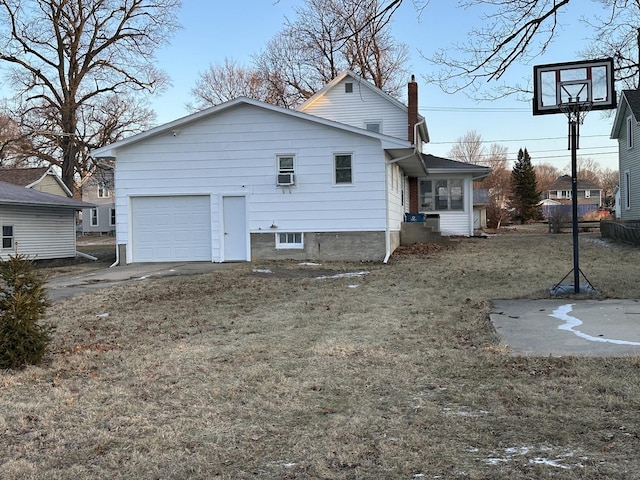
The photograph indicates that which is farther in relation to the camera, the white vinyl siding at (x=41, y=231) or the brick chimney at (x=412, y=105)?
the brick chimney at (x=412, y=105)

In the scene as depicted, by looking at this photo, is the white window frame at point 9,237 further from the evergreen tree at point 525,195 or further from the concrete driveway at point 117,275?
the evergreen tree at point 525,195

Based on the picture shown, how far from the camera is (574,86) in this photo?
957cm

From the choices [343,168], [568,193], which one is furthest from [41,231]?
[568,193]

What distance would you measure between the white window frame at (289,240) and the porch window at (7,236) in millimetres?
10397

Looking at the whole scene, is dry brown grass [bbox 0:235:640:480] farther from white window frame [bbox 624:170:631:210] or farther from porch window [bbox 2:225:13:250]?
white window frame [bbox 624:170:631:210]

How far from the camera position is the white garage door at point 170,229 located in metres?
16.3

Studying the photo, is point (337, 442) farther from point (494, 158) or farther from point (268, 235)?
point (494, 158)

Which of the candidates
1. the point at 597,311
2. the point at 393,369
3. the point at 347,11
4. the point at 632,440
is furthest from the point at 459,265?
the point at 632,440

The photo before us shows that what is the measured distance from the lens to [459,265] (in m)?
13.8

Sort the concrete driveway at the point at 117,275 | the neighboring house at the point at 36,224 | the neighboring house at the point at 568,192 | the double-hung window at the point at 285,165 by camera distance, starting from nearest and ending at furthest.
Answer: the concrete driveway at the point at 117,275, the double-hung window at the point at 285,165, the neighboring house at the point at 36,224, the neighboring house at the point at 568,192

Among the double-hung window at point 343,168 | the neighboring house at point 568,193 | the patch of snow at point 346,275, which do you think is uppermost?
the neighboring house at point 568,193

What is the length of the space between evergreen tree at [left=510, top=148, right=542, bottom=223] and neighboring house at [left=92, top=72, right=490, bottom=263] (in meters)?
42.8

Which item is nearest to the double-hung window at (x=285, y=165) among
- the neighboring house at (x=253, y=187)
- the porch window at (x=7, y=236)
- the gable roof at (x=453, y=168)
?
the neighboring house at (x=253, y=187)

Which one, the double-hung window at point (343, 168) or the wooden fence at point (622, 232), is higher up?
the double-hung window at point (343, 168)
